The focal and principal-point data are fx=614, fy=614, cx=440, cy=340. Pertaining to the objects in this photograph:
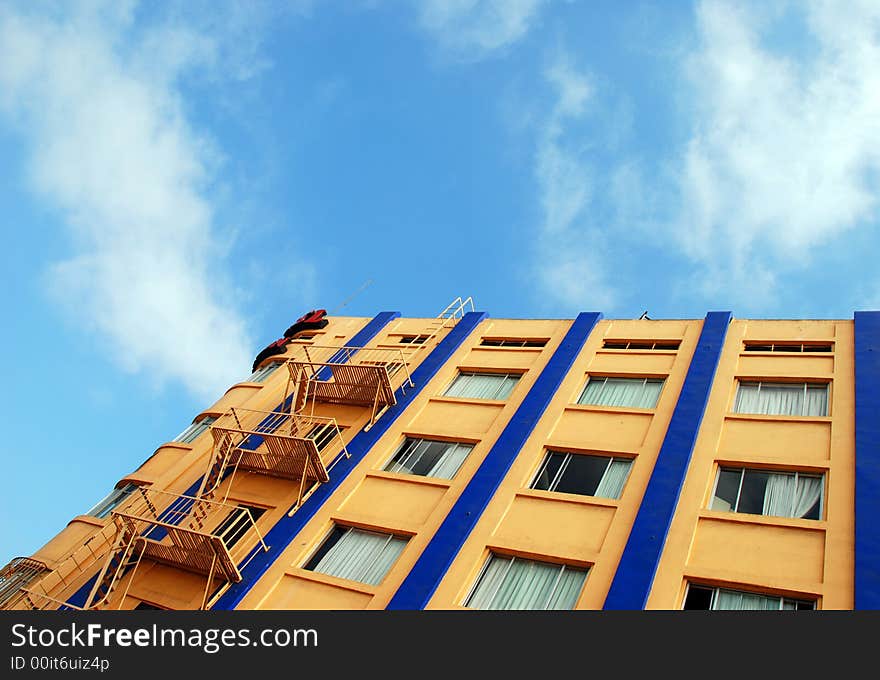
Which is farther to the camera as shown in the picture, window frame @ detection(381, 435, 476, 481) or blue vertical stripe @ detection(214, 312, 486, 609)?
window frame @ detection(381, 435, 476, 481)

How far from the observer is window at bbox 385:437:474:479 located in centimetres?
1777

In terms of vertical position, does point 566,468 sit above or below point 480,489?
above

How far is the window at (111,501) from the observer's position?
2316cm

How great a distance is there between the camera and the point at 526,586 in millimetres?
13570

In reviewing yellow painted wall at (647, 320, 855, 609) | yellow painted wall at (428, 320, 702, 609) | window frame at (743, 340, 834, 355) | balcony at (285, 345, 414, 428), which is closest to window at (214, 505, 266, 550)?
balcony at (285, 345, 414, 428)

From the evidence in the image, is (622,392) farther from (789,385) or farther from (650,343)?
(789,385)

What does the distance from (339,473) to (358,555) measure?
2859mm

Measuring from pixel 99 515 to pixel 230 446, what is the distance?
7.98m

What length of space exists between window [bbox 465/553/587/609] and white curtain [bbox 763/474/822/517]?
4.61 metres

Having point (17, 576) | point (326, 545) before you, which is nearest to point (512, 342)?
point (326, 545)

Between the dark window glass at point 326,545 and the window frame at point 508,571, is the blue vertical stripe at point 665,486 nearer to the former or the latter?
the window frame at point 508,571

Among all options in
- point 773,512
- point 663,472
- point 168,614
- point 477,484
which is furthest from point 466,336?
point 168,614

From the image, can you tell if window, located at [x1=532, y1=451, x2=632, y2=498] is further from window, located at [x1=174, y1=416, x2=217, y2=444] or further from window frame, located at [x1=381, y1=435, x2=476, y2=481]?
window, located at [x1=174, y1=416, x2=217, y2=444]

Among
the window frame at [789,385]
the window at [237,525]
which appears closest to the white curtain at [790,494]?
the window frame at [789,385]
